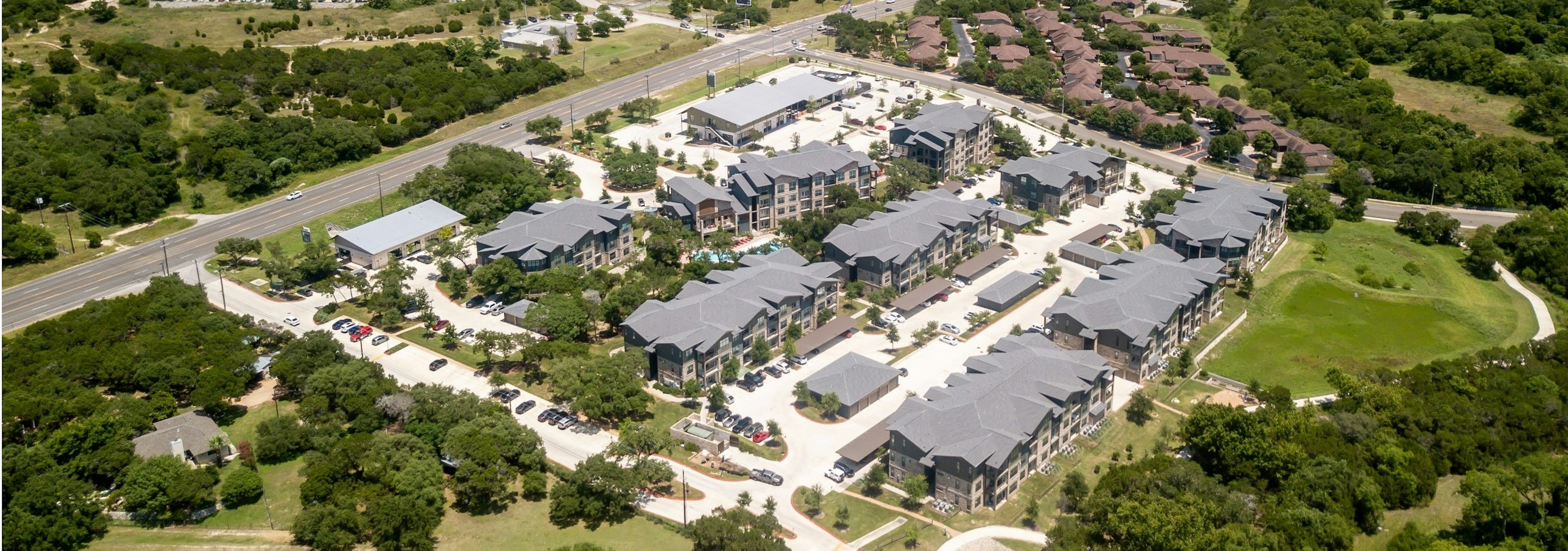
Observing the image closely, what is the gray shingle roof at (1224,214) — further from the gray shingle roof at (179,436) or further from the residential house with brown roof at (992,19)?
the gray shingle roof at (179,436)

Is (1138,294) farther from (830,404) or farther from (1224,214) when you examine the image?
(830,404)

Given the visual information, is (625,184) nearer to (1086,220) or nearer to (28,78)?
(1086,220)

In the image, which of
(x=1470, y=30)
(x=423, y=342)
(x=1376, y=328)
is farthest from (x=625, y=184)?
(x=1470, y=30)

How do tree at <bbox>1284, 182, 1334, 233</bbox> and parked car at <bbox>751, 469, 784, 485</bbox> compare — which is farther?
tree at <bbox>1284, 182, 1334, 233</bbox>

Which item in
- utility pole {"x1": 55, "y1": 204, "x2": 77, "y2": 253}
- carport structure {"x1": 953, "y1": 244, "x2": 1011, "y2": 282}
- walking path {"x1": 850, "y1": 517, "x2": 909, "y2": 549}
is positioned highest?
utility pole {"x1": 55, "y1": 204, "x2": 77, "y2": 253}

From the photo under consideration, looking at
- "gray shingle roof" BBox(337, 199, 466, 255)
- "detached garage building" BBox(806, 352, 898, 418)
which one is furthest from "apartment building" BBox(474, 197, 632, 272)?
"detached garage building" BBox(806, 352, 898, 418)

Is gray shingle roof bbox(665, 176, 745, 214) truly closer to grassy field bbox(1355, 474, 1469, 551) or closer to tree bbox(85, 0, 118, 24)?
grassy field bbox(1355, 474, 1469, 551)

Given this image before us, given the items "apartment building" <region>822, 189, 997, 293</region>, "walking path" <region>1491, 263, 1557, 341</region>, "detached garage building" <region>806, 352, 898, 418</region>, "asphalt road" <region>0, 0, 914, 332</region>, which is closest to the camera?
"detached garage building" <region>806, 352, 898, 418</region>

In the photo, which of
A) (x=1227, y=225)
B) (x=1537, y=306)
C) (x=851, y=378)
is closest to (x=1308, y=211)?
(x=1227, y=225)
